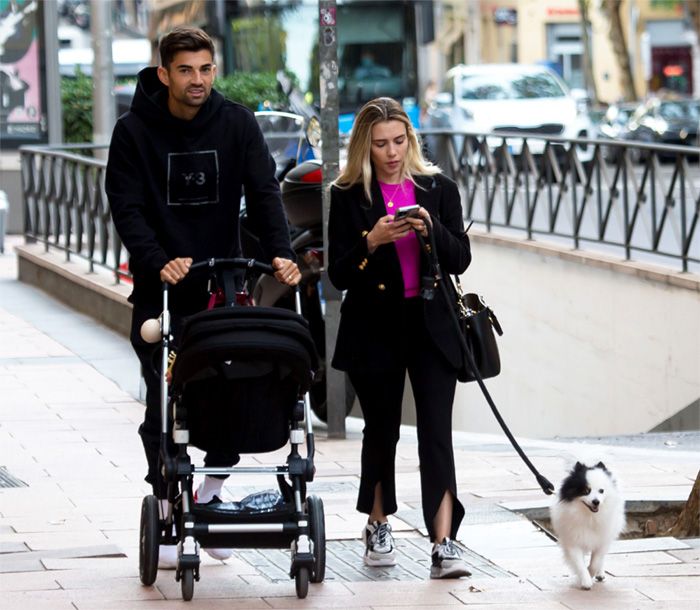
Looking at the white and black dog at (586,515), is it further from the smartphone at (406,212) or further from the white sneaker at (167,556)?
the white sneaker at (167,556)

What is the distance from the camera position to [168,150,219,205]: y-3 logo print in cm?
607

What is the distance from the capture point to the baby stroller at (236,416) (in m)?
5.57

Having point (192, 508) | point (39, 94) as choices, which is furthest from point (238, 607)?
point (39, 94)

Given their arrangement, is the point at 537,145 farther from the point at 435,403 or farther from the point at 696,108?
the point at 696,108

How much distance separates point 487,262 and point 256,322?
35.0ft

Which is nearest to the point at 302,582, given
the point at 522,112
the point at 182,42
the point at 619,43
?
the point at 182,42

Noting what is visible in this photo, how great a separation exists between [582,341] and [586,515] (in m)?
8.12

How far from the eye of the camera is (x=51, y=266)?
15367 mm

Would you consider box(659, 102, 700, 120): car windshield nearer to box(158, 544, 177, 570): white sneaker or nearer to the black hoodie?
the black hoodie

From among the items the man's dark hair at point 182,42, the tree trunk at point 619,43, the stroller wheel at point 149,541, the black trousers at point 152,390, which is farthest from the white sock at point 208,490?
the tree trunk at point 619,43

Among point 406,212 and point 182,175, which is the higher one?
point 182,175

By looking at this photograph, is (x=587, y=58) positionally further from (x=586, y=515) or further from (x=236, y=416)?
(x=236, y=416)

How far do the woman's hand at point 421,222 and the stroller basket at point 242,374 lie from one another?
0.55 metres

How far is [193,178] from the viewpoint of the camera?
6086mm
